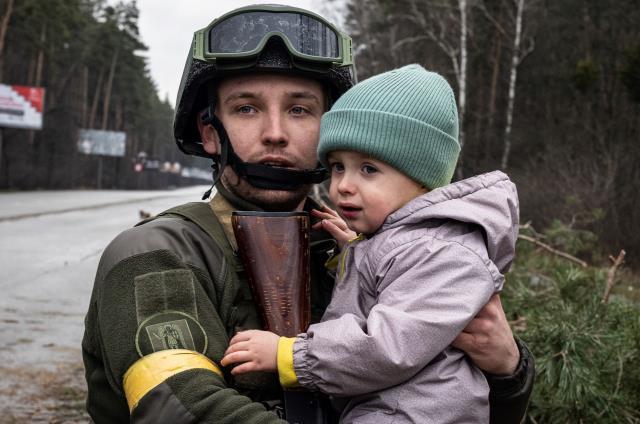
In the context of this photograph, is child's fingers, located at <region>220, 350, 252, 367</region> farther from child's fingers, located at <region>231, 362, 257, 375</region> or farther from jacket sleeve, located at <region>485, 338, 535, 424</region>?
jacket sleeve, located at <region>485, 338, 535, 424</region>

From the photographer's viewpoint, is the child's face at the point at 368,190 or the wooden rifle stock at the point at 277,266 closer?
the wooden rifle stock at the point at 277,266

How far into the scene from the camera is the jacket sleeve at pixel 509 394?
6.94 ft

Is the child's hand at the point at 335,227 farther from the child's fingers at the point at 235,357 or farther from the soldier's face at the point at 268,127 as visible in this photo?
the child's fingers at the point at 235,357

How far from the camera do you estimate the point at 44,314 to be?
28.8 feet

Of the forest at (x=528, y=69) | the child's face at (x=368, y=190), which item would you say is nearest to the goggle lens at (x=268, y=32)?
the child's face at (x=368, y=190)

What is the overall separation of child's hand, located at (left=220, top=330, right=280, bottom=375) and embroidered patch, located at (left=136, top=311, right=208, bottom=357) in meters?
0.08

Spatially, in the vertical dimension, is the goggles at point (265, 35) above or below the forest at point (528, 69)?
below

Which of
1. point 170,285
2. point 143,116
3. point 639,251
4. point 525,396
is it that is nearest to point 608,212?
point 639,251

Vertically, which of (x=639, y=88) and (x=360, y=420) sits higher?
(x=639, y=88)

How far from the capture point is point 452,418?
5.81 feet

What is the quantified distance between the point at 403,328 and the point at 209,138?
131 cm

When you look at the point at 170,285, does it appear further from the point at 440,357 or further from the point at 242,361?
the point at 440,357

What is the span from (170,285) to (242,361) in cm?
27

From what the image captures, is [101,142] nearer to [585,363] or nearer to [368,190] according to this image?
[585,363]
